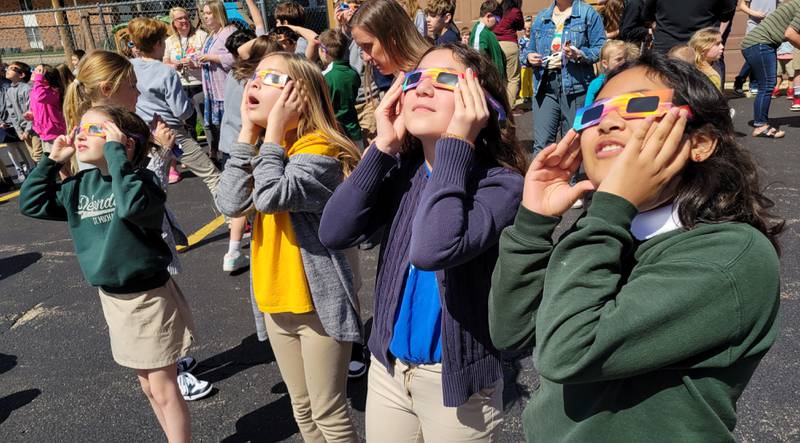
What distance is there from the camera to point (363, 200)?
1854 millimetres

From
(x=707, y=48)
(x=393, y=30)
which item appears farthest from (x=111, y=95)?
(x=707, y=48)

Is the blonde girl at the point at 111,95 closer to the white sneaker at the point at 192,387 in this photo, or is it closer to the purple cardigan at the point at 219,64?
the white sneaker at the point at 192,387

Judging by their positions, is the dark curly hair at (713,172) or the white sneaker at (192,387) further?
the white sneaker at (192,387)

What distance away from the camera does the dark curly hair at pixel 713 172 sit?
120 centimetres

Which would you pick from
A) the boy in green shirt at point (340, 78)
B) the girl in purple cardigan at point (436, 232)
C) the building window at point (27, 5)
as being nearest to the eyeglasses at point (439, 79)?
the girl in purple cardigan at point (436, 232)

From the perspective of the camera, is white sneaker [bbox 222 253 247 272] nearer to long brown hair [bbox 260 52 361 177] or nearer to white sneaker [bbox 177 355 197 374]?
white sneaker [bbox 177 355 197 374]

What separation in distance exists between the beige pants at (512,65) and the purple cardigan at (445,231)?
296 inches

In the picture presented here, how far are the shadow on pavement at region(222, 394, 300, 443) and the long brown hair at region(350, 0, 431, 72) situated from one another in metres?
1.99

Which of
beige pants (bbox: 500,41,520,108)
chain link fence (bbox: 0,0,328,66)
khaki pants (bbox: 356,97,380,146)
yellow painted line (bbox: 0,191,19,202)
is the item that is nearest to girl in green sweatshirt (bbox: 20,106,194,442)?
khaki pants (bbox: 356,97,380,146)

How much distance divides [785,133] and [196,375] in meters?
7.79

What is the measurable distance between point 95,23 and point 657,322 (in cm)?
1647

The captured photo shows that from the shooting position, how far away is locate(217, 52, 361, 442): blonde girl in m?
2.26

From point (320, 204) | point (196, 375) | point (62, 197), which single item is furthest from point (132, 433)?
point (320, 204)

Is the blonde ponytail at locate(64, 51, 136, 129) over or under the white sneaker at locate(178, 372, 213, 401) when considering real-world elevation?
over
